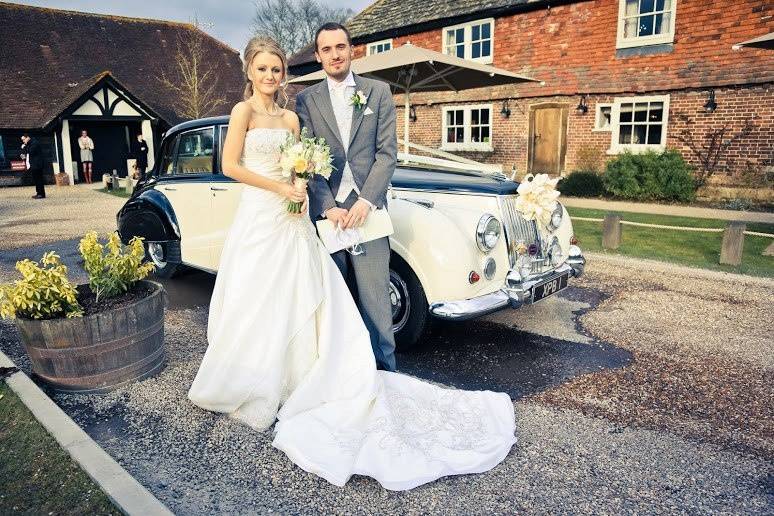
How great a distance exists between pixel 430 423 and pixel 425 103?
17.7 metres

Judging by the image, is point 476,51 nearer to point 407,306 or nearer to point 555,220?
point 555,220

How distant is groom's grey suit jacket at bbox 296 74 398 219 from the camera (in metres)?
3.58

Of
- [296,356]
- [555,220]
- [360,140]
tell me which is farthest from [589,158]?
[296,356]

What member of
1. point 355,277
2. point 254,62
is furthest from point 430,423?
point 254,62

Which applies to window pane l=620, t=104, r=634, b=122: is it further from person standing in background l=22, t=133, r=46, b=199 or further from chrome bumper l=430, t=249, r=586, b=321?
person standing in background l=22, t=133, r=46, b=199

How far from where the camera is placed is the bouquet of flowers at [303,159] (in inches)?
126

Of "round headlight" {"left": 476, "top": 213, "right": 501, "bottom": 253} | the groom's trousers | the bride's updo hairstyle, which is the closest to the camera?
the bride's updo hairstyle

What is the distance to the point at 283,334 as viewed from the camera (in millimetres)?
3348

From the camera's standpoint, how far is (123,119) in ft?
75.0

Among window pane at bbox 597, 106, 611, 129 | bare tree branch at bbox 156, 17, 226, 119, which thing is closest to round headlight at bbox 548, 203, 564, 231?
window pane at bbox 597, 106, 611, 129

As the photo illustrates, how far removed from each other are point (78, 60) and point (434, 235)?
26.0 metres

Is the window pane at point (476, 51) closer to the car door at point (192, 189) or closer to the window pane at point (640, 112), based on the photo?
the window pane at point (640, 112)

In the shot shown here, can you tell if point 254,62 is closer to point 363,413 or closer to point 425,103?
point 363,413

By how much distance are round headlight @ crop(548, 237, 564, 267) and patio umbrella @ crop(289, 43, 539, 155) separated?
3.91 m
